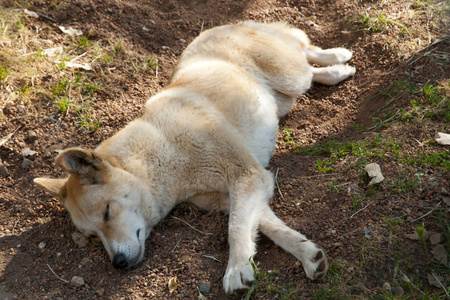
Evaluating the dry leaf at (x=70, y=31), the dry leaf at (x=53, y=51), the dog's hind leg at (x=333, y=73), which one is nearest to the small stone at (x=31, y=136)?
the dry leaf at (x=53, y=51)

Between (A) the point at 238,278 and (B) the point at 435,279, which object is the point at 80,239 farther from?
(B) the point at 435,279

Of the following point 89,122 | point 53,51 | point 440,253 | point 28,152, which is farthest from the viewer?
point 53,51

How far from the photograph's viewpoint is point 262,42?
5242 millimetres

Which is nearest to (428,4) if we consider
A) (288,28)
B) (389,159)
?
(288,28)

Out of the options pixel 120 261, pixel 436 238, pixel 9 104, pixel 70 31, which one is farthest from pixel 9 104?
pixel 436 238

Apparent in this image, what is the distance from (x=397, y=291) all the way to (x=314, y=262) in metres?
0.59

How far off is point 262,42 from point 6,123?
3.18 m

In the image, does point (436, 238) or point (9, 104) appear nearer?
point (436, 238)

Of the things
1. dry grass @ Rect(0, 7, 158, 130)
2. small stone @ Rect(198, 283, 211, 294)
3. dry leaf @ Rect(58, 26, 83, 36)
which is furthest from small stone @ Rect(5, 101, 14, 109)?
small stone @ Rect(198, 283, 211, 294)

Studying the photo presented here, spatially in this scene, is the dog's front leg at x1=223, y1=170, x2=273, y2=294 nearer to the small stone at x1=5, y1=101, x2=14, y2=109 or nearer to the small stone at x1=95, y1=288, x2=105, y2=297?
the small stone at x1=95, y1=288, x2=105, y2=297

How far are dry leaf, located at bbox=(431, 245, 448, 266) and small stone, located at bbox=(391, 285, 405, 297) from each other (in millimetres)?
383

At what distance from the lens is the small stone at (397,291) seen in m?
2.89

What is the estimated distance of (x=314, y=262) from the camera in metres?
3.12

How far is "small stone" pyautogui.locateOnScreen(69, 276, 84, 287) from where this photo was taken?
3.46 metres
